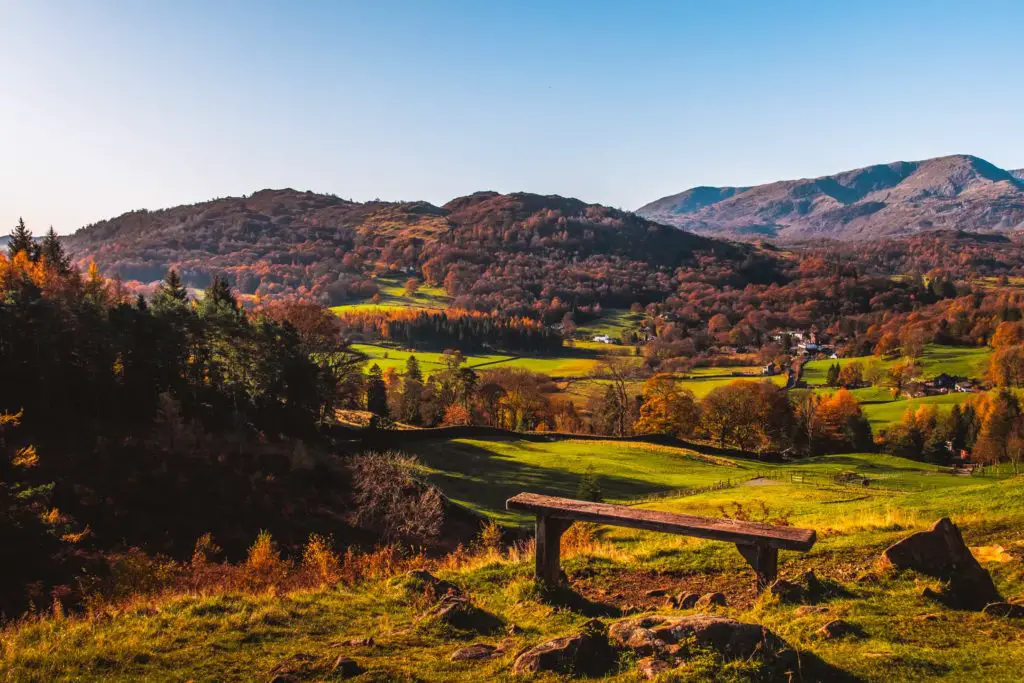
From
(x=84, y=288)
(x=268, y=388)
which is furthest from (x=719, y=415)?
(x=84, y=288)

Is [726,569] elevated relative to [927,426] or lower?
elevated

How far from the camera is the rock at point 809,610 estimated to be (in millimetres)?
10023

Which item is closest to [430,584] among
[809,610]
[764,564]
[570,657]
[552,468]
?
[570,657]

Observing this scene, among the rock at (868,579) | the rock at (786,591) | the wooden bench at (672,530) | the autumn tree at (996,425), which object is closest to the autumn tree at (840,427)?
the autumn tree at (996,425)

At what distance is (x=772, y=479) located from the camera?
50781 millimetres

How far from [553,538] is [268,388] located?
5428 centimetres

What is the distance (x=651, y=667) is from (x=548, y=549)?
4.27 meters

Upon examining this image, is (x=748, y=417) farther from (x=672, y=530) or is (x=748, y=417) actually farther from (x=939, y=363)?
(x=939, y=363)

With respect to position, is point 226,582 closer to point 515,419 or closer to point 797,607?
point 797,607

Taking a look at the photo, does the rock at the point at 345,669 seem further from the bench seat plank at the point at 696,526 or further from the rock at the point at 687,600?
the rock at the point at 687,600

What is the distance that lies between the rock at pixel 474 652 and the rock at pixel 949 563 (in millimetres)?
7625

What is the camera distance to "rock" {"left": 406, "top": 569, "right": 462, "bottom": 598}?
11.8 meters

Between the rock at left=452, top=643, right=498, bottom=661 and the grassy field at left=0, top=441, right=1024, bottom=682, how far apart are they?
0.14 m

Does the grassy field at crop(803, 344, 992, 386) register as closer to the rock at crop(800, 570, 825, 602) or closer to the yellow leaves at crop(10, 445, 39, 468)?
the yellow leaves at crop(10, 445, 39, 468)
